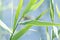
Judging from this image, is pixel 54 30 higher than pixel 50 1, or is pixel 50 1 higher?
pixel 50 1

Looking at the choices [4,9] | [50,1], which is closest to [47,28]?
[50,1]

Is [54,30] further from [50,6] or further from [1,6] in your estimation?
[1,6]

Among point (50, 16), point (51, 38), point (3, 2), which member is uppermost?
point (3, 2)

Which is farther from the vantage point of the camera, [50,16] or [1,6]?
[50,16]

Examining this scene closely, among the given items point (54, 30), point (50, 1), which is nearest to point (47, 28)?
point (54, 30)

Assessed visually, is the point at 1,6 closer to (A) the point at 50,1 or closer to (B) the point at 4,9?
(B) the point at 4,9

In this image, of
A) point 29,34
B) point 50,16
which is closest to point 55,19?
point 50,16

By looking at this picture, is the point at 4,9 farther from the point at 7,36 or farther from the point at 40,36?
the point at 40,36

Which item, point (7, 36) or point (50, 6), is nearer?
point (7, 36)

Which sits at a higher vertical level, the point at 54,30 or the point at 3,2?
the point at 3,2
